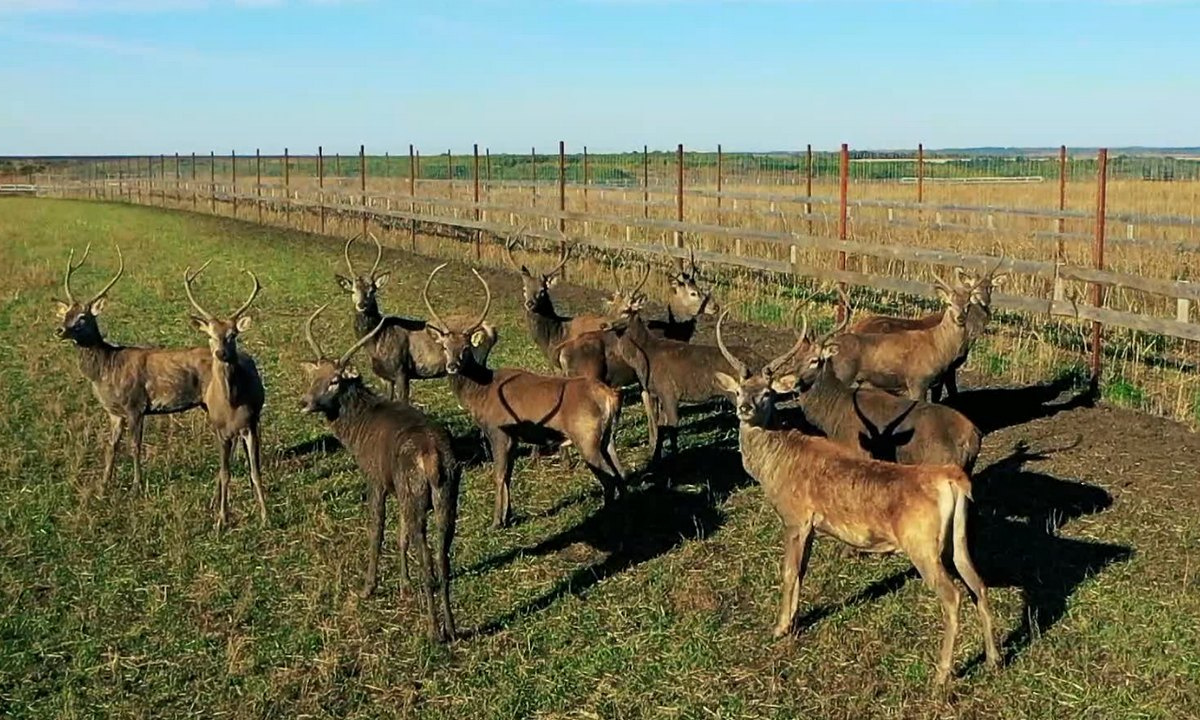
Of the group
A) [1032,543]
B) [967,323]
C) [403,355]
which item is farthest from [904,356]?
[403,355]

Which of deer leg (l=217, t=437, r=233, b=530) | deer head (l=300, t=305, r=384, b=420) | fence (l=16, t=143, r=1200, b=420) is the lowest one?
deer leg (l=217, t=437, r=233, b=530)

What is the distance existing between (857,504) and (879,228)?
19738mm

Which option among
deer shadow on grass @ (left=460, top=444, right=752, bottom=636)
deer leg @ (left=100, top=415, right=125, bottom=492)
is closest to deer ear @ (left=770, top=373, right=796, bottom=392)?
deer shadow on grass @ (left=460, top=444, right=752, bottom=636)

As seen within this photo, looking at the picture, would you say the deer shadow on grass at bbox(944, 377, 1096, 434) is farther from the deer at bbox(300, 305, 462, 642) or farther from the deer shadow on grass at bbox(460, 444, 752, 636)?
the deer at bbox(300, 305, 462, 642)

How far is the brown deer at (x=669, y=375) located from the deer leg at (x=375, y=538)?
9.85 feet

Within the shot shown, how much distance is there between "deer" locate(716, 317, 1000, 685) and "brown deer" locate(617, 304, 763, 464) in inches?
102

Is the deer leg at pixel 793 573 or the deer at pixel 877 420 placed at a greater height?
the deer at pixel 877 420

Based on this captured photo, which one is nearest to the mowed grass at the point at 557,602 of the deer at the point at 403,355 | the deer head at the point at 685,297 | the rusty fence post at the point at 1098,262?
the deer at the point at 403,355

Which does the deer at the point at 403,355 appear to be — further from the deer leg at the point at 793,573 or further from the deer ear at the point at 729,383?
the deer leg at the point at 793,573

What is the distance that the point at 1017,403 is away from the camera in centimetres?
1112

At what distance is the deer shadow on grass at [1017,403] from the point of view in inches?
419

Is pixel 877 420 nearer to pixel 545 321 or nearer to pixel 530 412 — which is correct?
pixel 530 412

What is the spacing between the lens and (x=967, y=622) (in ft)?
20.8

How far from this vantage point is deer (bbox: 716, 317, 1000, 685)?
18.5 feet
